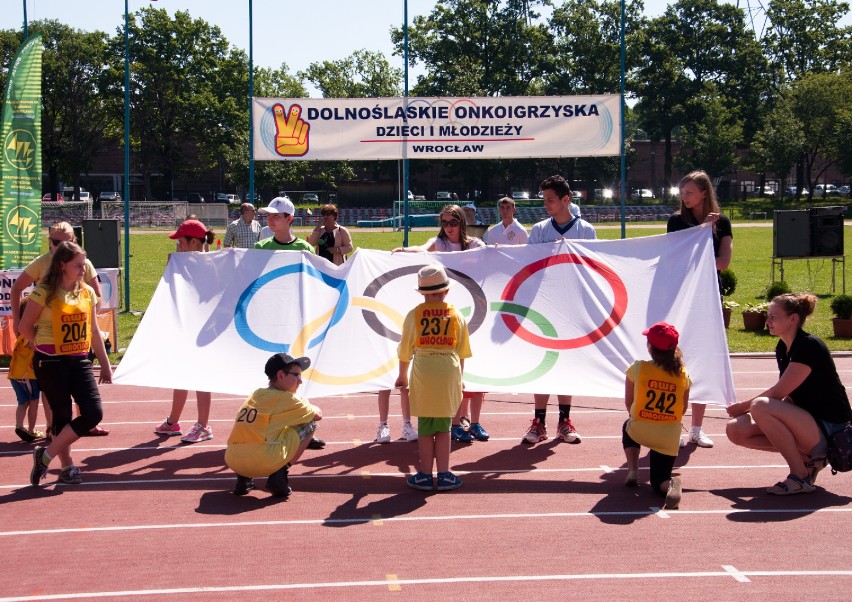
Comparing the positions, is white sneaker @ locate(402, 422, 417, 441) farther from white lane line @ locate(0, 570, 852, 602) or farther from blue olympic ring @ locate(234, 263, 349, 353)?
white lane line @ locate(0, 570, 852, 602)

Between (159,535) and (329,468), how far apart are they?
1.99 m

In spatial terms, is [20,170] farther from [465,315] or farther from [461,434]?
[461,434]

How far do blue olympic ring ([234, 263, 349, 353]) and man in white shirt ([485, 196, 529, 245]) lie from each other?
2.61 metres

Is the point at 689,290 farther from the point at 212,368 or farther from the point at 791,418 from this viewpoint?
the point at 212,368

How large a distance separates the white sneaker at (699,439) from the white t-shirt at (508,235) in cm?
290

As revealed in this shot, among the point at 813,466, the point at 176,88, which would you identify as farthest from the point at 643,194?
the point at 813,466

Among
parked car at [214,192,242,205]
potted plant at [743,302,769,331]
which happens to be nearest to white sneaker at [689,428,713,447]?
potted plant at [743,302,769,331]

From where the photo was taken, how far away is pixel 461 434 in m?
9.20

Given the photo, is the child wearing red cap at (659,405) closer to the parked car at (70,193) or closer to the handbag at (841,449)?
the handbag at (841,449)

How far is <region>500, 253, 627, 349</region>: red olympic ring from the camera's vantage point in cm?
869

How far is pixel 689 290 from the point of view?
8641 millimetres

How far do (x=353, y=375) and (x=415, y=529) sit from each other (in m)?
2.24

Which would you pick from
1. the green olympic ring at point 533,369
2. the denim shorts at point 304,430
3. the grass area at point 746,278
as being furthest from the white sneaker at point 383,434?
the grass area at point 746,278

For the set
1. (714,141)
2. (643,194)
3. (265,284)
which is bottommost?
(265,284)
